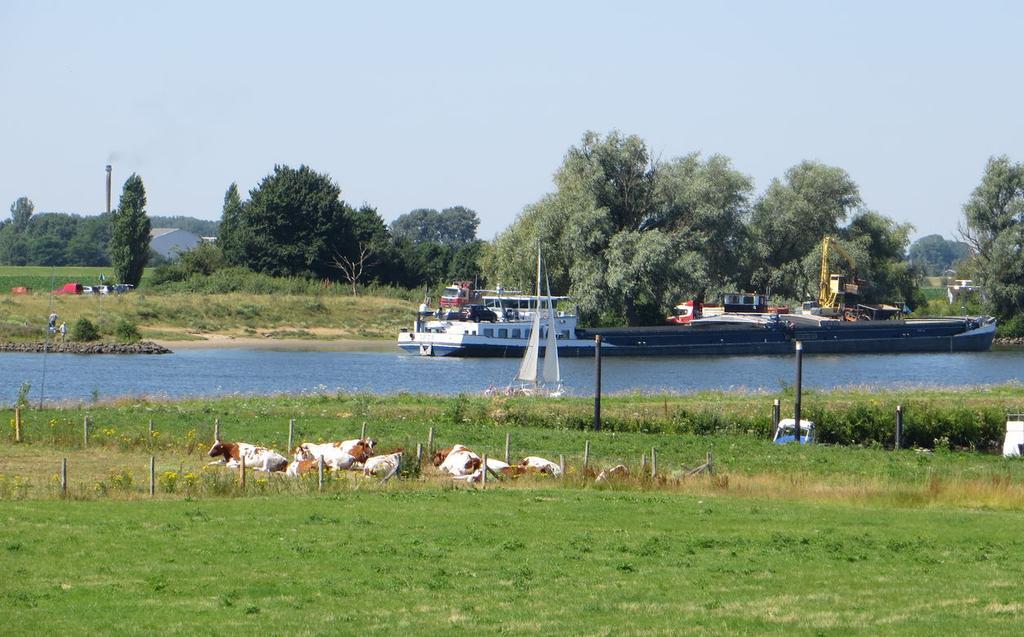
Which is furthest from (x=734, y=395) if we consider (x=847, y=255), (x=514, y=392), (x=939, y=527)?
(x=847, y=255)

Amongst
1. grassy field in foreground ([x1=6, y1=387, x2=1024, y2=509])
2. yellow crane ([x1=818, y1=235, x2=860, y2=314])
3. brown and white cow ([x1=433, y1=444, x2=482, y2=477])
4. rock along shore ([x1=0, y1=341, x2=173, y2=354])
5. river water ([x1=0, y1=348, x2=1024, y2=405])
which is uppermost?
yellow crane ([x1=818, y1=235, x2=860, y2=314])

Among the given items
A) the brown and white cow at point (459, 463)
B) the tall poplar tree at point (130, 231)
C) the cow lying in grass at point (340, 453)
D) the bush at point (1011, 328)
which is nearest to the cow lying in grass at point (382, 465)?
the cow lying in grass at point (340, 453)

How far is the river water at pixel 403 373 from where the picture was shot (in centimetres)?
6084

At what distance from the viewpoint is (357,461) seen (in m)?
28.3

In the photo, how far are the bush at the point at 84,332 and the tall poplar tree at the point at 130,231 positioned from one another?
25.4 m

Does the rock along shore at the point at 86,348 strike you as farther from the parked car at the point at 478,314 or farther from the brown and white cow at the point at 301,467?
the brown and white cow at the point at 301,467

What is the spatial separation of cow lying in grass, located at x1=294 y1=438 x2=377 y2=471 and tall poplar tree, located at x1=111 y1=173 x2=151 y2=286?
86.1 m

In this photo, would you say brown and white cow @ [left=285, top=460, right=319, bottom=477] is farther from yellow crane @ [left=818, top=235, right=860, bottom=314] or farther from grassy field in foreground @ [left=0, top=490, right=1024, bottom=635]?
yellow crane @ [left=818, top=235, right=860, bottom=314]

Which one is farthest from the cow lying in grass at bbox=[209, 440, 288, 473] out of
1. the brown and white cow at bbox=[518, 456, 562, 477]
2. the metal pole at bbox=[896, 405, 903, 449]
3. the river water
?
the river water

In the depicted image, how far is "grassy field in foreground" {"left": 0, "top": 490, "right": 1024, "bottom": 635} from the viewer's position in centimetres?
1400

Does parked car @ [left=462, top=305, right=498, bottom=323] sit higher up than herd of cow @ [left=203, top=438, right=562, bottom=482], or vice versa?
parked car @ [left=462, top=305, right=498, bottom=323]

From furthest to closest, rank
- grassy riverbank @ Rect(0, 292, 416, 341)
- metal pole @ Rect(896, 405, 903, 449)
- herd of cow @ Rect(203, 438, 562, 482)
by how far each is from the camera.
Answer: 1. grassy riverbank @ Rect(0, 292, 416, 341)
2. metal pole @ Rect(896, 405, 903, 449)
3. herd of cow @ Rect(203, 438, 562, 482)

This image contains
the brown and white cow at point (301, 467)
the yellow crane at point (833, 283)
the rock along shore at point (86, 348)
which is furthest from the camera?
the yellow crane at point (833, 283)

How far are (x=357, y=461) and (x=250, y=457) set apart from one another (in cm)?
216
